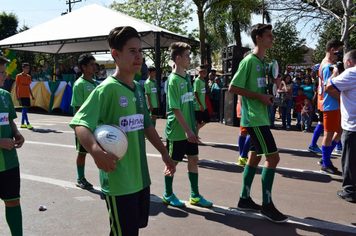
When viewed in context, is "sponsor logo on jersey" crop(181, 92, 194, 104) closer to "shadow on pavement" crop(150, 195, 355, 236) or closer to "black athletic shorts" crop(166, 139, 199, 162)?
"black athletic shorts" crop(166, 139, 199, 162)

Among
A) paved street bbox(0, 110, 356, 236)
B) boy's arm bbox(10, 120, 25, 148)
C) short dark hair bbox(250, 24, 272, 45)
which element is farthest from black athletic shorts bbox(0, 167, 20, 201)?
short dark hair bbox(250, 24, 272, 45)

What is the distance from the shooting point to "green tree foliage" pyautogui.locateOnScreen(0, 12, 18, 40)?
1457 inches

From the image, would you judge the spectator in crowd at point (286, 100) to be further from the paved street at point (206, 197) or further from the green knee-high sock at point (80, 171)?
the green knee-high sock at point (80, 171)

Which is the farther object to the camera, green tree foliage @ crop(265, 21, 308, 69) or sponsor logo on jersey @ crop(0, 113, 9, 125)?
green tree foliage @ crop(265, 21, 308, 69)

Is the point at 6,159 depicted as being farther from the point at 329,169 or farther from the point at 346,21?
the point at 346,21

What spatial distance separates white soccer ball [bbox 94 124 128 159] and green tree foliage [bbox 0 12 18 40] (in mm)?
40033

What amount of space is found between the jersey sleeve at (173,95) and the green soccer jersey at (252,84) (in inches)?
29.2

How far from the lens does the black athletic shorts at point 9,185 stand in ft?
10.5

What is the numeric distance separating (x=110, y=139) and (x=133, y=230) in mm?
724

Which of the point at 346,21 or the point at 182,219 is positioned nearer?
the point at 182,219

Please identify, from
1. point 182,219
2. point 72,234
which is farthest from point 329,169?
point 72,234

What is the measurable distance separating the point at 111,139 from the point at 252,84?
8.19 ft

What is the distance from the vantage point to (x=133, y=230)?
2.52 meters

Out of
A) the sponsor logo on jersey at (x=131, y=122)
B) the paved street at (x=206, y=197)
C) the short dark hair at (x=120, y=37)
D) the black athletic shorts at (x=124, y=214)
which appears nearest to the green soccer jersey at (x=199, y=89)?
the paved street at (x=206, y=197)
